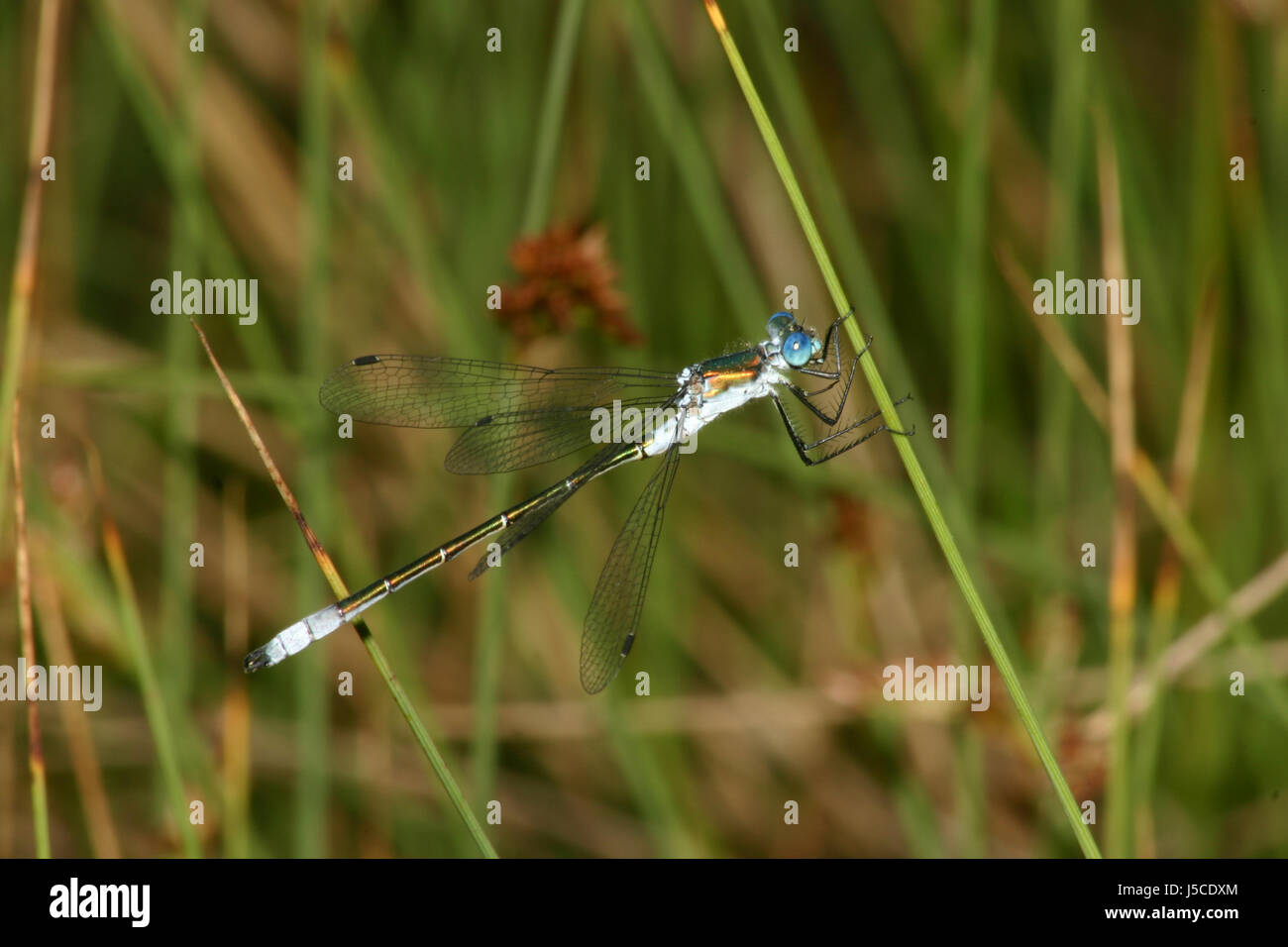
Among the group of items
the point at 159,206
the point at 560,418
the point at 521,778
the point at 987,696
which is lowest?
the point at 521,778

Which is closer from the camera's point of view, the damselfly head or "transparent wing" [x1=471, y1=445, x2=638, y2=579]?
the damselfly head

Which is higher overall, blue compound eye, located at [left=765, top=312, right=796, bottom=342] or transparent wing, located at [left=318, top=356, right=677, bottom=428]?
blue compound eye, located at [left=765, top=312, right=796, bottom=342]

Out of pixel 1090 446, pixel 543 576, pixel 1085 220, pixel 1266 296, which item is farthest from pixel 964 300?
pixel 543 576

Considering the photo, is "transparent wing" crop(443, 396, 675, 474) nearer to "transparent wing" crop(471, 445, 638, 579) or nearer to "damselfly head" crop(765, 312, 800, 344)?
"transparent wing" crop(471, 445, 638, 579)

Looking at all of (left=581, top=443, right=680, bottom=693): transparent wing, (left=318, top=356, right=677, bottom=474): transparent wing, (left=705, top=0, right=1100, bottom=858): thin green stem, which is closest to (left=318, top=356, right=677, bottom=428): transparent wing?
(left=318, top=356, right=677, bottom=474): transparent wing

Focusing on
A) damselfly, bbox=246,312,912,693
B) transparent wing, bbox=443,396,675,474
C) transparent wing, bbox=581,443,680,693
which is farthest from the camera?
transparent wing, bbox=443,396,675,474

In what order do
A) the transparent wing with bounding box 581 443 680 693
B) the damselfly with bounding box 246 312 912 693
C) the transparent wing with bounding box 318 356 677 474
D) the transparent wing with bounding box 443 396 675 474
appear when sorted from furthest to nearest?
the transparent wing with bounding box 443 396 675 474
the transparent wing with bounding box 318 356 677 474
the damselfly with bounding box 246 312 912 693
the transparent wing with bounding box 581 443 680 693

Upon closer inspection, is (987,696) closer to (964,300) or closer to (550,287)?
(964,300)

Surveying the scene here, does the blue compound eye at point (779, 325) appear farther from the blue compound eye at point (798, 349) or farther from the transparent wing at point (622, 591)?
the transparent wing at point (622, 591)

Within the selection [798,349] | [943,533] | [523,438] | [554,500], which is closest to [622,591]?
[554,500]
